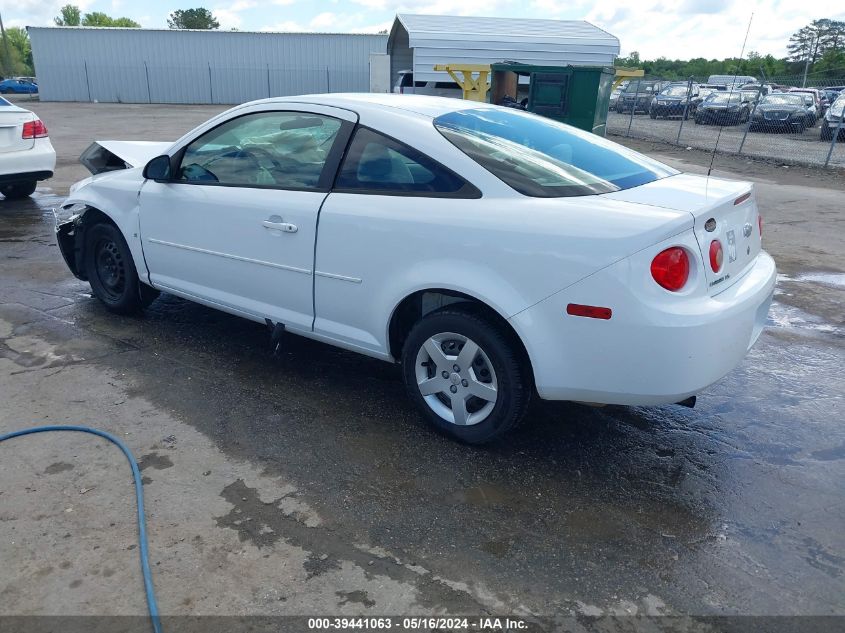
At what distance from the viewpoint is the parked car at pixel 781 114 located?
68.4ft

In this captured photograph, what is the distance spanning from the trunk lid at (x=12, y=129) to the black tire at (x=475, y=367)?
7188 millimetres

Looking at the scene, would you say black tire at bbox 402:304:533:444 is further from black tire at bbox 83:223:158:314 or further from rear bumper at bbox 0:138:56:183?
rear bumper at bbox 0:138:56:183

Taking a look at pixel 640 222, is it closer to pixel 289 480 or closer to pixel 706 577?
pixel 706 577

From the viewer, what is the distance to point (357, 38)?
129 ft

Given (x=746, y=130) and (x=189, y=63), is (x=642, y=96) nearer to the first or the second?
(x=746, y=130)

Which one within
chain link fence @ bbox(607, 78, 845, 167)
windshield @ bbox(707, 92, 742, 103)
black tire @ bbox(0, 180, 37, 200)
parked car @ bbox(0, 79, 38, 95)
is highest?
windshield @ bbox(707, 92, 742, 103)

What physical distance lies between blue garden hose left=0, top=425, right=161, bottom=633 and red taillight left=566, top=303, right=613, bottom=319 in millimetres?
1887

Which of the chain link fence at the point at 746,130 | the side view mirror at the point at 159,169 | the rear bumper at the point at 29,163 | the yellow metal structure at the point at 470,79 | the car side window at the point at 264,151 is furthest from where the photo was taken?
the chain link fence at the point at 746,130

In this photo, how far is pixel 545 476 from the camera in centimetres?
313

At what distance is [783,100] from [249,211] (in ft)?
74.3

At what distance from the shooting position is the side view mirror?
13.8 feet

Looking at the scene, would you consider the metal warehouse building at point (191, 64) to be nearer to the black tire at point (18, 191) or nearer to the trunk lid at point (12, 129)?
the black tire at point (18, 191)

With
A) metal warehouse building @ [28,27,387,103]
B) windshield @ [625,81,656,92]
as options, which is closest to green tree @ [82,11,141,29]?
metal warehouse building @ [28,27,387,103]

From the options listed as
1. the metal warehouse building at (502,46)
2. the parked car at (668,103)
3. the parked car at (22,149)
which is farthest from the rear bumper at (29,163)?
the parked car at (668,103)
